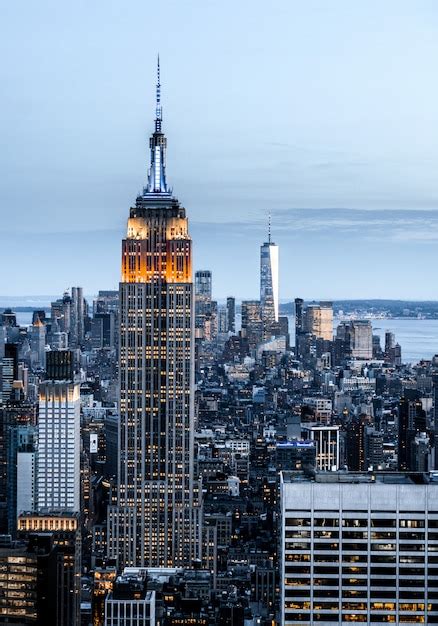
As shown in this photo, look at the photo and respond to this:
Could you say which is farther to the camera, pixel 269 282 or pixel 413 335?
pixel 269 282

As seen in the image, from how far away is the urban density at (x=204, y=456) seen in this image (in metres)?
11.7

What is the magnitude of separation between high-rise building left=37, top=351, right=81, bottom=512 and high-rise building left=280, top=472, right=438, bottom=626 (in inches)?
696

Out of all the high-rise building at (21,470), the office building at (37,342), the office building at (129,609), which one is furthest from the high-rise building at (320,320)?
the office building at (129,609)

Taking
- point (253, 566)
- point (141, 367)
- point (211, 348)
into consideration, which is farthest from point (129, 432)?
point (211, 348)

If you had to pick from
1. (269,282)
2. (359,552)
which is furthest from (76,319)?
(359,552)

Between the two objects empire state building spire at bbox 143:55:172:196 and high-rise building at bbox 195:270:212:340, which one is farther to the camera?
high-rise building at bbox 195:270:212:340

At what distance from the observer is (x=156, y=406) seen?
3083cm

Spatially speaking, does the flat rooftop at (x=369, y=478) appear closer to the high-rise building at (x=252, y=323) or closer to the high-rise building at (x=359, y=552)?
the high-rise building at (x=359, y=552)

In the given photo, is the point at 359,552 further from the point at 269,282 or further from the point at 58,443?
the point at 269,282

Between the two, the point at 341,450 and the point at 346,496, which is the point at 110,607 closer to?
the point at 346,496

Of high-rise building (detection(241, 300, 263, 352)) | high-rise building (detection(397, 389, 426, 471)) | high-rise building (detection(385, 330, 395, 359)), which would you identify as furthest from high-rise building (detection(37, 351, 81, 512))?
high-rise building (detection(241, 300, 263, 352))

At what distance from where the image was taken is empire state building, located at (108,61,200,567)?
3053cm

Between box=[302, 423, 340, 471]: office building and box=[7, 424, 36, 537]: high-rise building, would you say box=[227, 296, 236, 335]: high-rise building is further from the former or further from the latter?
box=[7, 424, 36, 537]: high-rise building

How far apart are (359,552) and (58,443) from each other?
1858 cm
